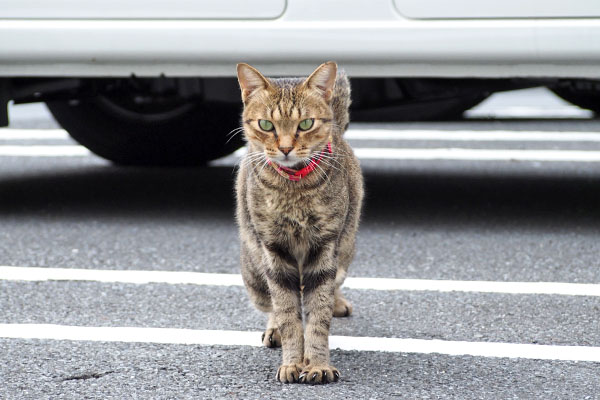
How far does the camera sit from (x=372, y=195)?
17.8 ft

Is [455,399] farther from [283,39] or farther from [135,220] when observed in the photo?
[135,220]

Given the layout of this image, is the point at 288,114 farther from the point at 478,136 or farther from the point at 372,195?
the point at 478,136

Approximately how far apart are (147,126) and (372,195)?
4.80 feet

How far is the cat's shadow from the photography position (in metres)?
4.96

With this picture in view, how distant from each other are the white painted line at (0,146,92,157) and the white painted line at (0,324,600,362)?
13.2 ft

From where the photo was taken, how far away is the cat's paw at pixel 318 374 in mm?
2679

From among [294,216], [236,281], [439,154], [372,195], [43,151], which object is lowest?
[43,151]

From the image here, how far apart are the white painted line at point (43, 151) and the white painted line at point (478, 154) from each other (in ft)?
7.13

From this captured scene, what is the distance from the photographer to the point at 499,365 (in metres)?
2.79

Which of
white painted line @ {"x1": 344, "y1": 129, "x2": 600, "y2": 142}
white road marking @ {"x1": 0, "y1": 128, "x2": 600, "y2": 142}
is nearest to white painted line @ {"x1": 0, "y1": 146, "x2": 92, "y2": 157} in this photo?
white road marking @ {"x1": 0, "y1": 128, "x2": 600, "y2": 142}

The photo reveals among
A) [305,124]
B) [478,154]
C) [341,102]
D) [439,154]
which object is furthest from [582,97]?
[305,124]

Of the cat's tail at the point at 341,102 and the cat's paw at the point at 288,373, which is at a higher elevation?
the cat's tail at the point at 341,102

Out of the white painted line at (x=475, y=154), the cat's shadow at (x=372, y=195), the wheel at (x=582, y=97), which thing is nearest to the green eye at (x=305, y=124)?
the cat's shadow at (x=372, y=195)

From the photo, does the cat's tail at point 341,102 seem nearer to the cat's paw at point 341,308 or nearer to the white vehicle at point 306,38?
the cat's paw at point 341,308
